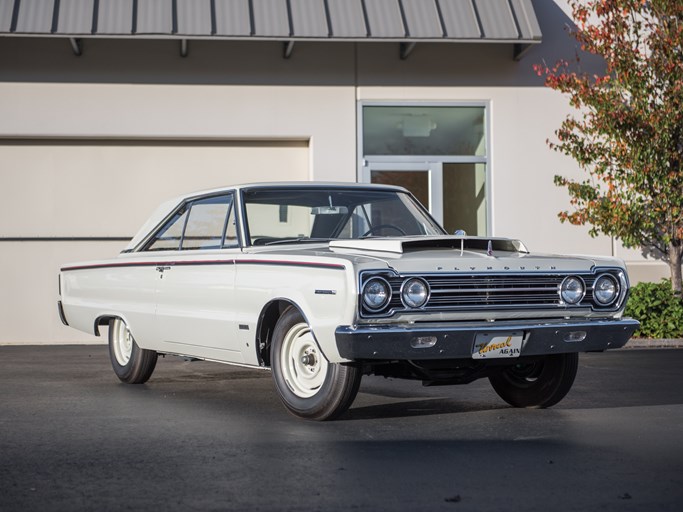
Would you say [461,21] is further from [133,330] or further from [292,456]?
[292,456]

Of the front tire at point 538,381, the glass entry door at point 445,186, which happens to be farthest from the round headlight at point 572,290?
the glass entry door at point 445,186

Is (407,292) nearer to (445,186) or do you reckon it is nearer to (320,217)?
(320,217)

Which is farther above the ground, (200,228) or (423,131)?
(423,131)

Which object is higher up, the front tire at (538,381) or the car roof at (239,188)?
the car roof at (239,188)

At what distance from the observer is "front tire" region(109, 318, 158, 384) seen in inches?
373

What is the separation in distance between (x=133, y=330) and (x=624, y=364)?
508cm

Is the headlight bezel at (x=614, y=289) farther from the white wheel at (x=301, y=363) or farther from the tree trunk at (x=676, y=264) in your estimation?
the tree trunk at (x=676, y=264)

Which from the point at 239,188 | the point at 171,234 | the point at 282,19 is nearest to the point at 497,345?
the point at 239,188

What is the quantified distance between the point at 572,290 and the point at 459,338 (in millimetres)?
1009

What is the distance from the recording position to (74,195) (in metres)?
15.6

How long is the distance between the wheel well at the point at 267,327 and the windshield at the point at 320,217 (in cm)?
67

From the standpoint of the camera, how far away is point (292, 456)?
5875 mm

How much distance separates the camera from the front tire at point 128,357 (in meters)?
9.47

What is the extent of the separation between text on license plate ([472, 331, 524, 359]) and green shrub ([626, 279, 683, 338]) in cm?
741
